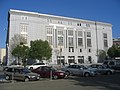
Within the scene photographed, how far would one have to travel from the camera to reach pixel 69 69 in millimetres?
28281

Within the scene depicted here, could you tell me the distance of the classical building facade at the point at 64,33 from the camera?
263ft

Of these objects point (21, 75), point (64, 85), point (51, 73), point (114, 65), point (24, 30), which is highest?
point (24, 30)

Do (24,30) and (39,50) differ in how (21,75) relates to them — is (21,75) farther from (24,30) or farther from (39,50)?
(24,30)

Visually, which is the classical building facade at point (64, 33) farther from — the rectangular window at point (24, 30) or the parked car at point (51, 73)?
the parked car at point (51, 73)

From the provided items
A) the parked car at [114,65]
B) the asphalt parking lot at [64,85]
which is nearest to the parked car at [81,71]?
the asphalt parking lot at [64,85]

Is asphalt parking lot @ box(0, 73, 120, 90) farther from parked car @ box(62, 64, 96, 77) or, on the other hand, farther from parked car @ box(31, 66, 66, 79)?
parked car @ box(62, 64, 96, 77)

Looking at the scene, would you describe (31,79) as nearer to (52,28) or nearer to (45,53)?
(45,53)

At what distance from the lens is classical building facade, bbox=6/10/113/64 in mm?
80250

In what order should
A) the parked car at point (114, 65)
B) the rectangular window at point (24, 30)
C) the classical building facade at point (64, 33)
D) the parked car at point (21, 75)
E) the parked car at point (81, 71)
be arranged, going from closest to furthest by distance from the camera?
the parked car at point (21, 75)
the parked car at point (81, 71)
the parked car at point (114, 65)
the rectangular window at point (24, 30)
the classical building facade at point (64, 33)

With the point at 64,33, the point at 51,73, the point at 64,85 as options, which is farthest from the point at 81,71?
the point at 64,33

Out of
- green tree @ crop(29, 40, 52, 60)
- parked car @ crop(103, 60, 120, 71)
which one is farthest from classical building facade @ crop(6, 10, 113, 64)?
parked car @ crop(103, 60, 120, 71)

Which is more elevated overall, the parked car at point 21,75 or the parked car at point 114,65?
the parked car at point 114,65

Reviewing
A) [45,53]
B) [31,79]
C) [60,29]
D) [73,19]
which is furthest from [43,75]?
[73,19]

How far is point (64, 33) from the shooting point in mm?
90188
